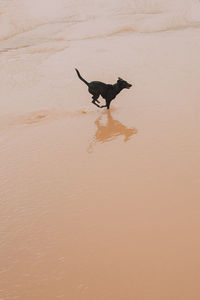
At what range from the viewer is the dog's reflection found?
553 cm

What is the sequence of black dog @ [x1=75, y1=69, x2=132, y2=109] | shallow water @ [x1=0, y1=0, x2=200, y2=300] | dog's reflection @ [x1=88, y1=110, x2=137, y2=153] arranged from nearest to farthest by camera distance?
shallow water @ [x1=0, y1=0, x2=200, y2=300], dog's reflection @ [x1=88, y1=110, x2=137, y2=153], black dog @ [x1=75, y1=69, x2=132, y2=109]

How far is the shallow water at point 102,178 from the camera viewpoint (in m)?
2.99

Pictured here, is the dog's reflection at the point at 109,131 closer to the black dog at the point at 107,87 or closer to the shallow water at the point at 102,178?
the shallow water at the point at 102,178

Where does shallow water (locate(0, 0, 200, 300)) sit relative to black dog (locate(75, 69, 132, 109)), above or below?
below

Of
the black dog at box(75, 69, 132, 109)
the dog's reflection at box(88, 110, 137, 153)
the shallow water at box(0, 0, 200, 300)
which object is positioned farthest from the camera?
the black dog at box(75, 69, 132, 109)

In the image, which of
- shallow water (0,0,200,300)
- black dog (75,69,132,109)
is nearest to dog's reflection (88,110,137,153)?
shallow water (0,0,200,300)

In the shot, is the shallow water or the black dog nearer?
the shallow water

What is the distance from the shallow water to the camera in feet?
9.81

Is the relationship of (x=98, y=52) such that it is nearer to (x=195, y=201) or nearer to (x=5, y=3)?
(x=195, y=201)

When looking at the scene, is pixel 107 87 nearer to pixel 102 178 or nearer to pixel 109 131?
pixel 109 131

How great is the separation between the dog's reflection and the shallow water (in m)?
0.02

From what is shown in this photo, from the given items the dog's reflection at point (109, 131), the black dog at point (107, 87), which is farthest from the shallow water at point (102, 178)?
the black dog at point (107, 87)

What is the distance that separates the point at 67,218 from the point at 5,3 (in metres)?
17.5

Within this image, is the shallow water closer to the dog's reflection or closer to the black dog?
the dog's reflection
